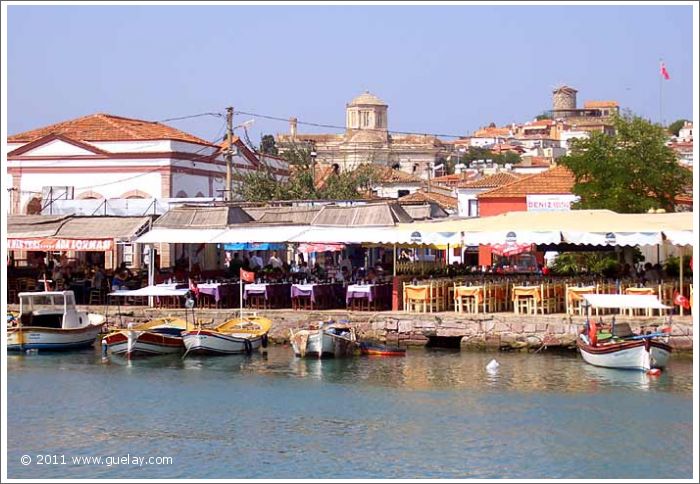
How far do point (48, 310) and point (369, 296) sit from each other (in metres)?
7.36

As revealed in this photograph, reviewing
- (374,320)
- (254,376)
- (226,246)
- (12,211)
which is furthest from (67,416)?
(12,211)

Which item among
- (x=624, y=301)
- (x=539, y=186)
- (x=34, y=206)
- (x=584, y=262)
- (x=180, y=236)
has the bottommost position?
(x=624, y=301)

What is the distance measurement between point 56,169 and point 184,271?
47.2 feet

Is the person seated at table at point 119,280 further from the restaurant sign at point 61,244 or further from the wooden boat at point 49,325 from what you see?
the wooden boat at point 49,325

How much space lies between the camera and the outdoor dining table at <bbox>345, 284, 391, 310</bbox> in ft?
96.9

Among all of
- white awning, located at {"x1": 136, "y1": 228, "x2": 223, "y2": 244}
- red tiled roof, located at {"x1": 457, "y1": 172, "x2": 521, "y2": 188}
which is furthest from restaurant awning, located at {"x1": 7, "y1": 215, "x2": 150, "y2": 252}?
red tiled roof, located at {"x1": 457, "y1": 172, "x2": 521, "y2": 188}

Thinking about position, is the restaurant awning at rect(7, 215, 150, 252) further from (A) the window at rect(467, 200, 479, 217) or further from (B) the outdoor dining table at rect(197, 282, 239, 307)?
(A) the window at rect(467, 200, 479, 217)

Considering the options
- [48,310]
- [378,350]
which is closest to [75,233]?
[48,310]

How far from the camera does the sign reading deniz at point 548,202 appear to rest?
165 feet

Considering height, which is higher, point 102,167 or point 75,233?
point 102,167

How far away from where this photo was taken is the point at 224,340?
91.6 feet

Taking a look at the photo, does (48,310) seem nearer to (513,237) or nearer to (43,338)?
(43,338)

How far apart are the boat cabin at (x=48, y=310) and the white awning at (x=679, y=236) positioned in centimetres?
1337

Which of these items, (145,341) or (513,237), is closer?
(513,237)
